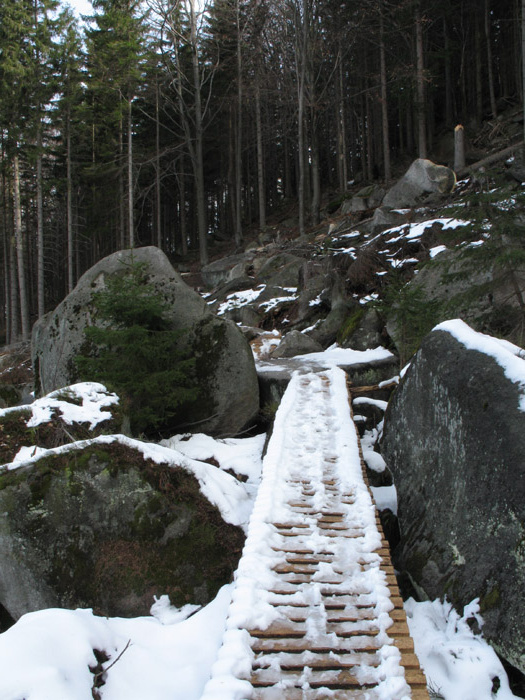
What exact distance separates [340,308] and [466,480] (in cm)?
866

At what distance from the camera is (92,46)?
2398cm

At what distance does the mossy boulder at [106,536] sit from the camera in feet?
14.3

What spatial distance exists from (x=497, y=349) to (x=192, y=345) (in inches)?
226

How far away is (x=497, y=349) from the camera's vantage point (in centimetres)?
426

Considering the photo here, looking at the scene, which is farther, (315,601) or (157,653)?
(157,653)

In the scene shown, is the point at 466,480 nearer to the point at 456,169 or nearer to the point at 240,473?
the point at 240,473

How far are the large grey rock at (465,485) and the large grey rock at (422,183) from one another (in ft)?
42.3

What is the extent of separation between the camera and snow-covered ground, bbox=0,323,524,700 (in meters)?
2.90

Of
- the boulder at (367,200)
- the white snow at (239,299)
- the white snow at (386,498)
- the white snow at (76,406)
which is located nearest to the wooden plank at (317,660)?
the white snow at (386,498)

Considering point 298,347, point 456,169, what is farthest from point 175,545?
point 456,169

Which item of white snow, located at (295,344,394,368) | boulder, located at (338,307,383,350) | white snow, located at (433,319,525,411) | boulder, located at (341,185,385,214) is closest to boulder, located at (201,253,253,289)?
boulder, located at (341,185,385,214)

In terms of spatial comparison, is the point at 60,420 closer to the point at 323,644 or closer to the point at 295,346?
the point at 323,644

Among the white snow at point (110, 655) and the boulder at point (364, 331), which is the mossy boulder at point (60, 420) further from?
the boulder at point (364, 331)

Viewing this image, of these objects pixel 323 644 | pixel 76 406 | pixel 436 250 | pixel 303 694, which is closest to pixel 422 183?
pixel 436 250
